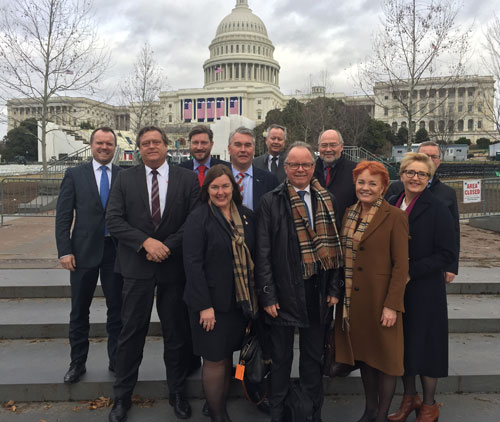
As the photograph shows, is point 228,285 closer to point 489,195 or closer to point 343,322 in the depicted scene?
point 343,322

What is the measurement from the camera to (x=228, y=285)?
3129mm

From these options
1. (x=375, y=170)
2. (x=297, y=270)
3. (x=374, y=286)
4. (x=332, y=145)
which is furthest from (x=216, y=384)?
(x=332, y=145)

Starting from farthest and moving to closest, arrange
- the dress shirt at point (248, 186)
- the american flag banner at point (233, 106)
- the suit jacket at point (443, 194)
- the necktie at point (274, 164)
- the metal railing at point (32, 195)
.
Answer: the american flag banner at point (233, 106)
the metal railing at point (32, 195)
the necktie at point (274, 164)
the dress shirt at point (248, 186)
the suit jacket at point (443, 194)

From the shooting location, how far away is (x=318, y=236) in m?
3.22

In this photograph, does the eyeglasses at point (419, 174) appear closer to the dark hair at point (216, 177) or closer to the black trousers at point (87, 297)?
the dark hair at point (216, 177)

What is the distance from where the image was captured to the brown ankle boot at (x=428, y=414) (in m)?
3.35

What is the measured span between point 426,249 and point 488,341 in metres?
2.30

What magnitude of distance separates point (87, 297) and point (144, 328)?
0.71 m

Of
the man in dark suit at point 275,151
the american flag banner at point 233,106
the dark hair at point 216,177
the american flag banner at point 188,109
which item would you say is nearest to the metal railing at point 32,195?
the man in dark suit at point 275,151

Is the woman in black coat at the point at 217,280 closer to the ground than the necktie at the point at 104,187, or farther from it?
closer to the ground

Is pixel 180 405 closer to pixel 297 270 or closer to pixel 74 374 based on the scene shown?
pixel 74 374

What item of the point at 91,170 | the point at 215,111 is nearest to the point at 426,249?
the point at 91,170

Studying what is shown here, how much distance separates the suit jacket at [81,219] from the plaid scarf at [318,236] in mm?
A: 1756

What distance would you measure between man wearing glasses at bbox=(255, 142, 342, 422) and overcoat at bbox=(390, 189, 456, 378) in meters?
0.60
